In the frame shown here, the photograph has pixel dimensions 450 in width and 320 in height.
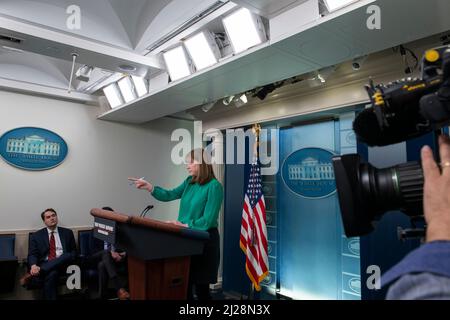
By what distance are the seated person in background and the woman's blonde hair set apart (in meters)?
1.06

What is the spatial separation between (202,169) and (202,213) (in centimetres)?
30

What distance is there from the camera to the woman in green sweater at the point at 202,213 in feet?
6.36

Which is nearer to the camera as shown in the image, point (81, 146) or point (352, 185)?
point (352, 185)

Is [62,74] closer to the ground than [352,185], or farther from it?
farther from it

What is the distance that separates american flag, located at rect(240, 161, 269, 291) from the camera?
311 centimetres

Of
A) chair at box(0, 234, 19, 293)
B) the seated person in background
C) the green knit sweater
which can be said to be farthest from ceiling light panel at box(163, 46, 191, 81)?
chair at box(0, 234, 19, 293)

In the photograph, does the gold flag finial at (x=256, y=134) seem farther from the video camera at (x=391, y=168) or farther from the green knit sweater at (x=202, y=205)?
the video camera at (x=391, y=168)

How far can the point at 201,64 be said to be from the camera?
2.37 metres

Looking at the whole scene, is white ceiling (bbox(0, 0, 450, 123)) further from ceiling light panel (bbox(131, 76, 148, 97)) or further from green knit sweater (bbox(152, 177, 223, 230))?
green knit sweater (bbox(152, 177, 223, 230))

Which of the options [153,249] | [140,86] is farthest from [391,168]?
[140,86]

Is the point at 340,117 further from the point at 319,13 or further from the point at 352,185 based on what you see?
the point at 352,185
